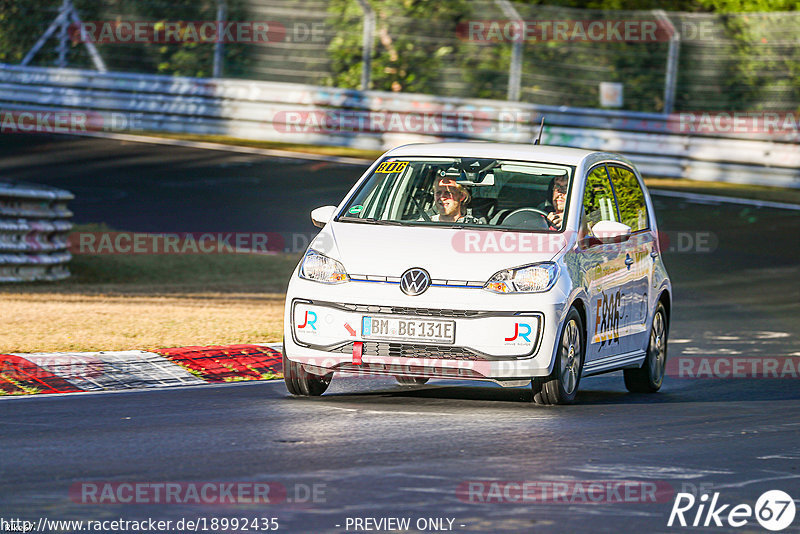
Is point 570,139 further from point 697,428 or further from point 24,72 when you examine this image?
point 697,428

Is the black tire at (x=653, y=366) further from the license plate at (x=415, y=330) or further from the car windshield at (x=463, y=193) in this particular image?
the license plate at (x=415, y=330)

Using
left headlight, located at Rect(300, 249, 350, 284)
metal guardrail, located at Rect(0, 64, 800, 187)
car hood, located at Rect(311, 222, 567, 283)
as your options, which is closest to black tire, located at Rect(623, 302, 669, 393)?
car hood, located at Rect(311, 222, 567, 283)

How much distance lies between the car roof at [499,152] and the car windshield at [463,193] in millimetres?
45

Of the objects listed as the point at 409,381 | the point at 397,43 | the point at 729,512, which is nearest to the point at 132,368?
the point at 409,381

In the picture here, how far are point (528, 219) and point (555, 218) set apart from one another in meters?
0.17

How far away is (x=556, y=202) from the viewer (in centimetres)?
1016

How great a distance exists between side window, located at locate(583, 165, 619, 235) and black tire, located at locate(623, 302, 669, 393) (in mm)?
1046

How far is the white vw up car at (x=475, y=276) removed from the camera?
9.19 metres

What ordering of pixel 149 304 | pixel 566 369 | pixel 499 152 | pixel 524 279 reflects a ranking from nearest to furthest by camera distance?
pixel 524 279 → pixel 566 369 → pixel 499 152 → pixel 149 304

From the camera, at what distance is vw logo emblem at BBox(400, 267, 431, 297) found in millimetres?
9180

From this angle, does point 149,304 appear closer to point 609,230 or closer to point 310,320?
point 310,320

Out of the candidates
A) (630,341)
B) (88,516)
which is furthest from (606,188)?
(88,516)

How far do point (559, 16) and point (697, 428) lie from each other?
65.6ft

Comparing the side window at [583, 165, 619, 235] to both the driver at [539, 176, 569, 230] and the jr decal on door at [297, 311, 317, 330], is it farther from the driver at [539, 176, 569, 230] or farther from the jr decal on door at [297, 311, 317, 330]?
the jr decal on door at [297, 311, 317, 330]
